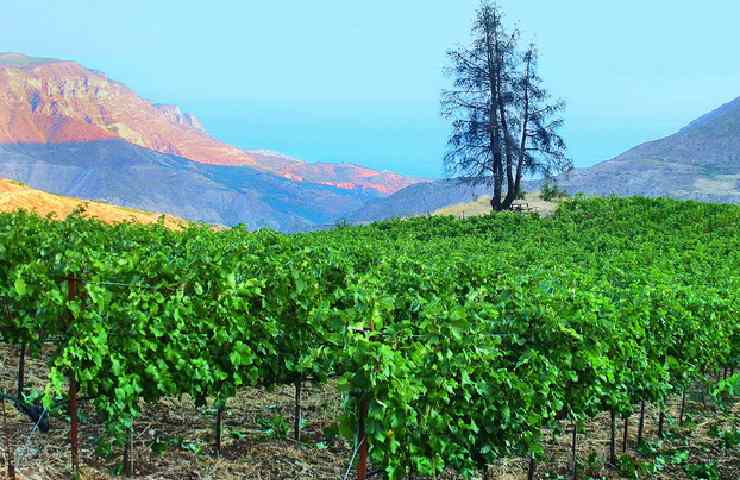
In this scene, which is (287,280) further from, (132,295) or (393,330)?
(393,330)

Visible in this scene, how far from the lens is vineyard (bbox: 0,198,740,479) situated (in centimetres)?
562

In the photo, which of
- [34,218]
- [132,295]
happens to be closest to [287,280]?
[132,295]

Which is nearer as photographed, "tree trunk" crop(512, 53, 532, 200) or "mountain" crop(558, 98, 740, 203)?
"tree trunk" crop(512, 53, 532, 200)

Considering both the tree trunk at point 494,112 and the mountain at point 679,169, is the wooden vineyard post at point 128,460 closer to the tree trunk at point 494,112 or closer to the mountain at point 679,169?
the tree trunk at point 494,112

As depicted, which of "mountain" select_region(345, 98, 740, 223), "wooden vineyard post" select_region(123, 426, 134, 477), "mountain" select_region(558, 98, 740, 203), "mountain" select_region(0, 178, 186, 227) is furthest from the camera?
"mountain" select_region(558, 98, 740, 203)

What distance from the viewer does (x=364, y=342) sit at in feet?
16.5

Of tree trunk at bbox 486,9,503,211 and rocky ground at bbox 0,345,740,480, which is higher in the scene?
tree trunk at bbox 486,9,503,211

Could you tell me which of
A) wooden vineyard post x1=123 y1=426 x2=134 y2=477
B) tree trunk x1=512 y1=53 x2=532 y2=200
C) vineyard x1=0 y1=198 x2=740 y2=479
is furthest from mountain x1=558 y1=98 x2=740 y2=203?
wooden vineyard post x1=123 y1=426 x2=134 y2=477

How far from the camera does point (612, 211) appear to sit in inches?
1288

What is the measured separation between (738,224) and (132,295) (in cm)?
2764

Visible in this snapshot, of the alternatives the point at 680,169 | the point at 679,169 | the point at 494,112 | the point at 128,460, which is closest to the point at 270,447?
the point at 128,460

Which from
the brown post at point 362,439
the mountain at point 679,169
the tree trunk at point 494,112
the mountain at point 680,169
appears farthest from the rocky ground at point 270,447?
the mountain at point 680,169

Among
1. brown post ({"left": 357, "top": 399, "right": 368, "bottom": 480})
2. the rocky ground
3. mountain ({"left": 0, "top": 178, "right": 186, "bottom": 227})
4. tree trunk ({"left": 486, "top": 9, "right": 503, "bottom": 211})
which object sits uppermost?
tree trunk ({"left": 486, "top": 9, "right": 503, "bottom": 211})

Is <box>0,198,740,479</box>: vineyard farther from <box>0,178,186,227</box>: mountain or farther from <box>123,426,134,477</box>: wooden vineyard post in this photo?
<box>0,178,186,227</box>: mountain
